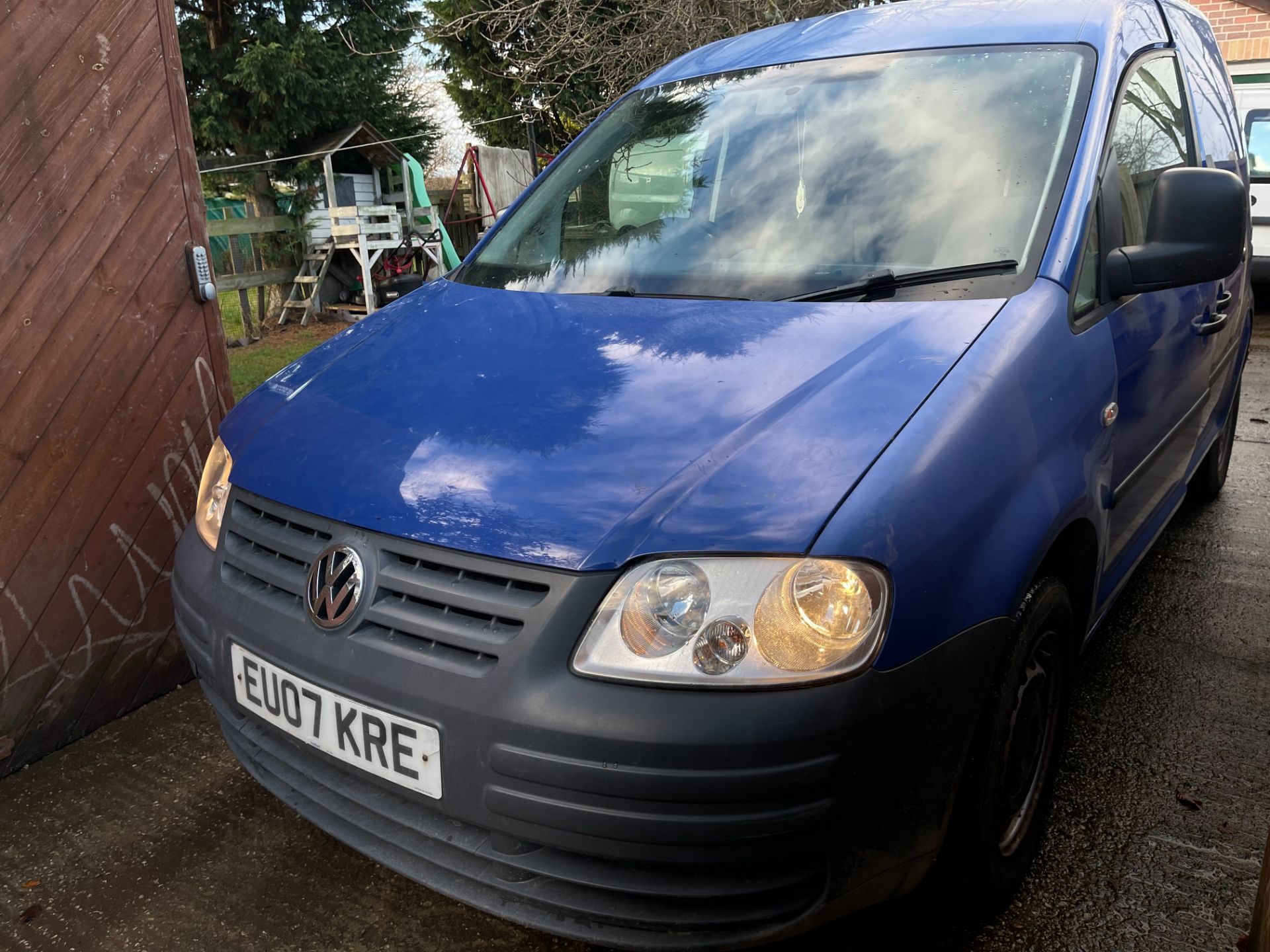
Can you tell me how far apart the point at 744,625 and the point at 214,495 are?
1.33m

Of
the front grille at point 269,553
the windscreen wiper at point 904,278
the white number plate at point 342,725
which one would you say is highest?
the windscreen wiper at point 904,278

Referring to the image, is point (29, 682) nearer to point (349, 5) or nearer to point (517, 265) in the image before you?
point (517, 265)

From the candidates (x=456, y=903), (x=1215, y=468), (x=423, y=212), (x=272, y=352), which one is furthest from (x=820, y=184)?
(x=423, y=212)

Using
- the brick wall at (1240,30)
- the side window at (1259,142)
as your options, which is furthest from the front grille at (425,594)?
the brick wall at (1240,30)

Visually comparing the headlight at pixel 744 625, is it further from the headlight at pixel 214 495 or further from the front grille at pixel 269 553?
the headlight at pixel 214 495

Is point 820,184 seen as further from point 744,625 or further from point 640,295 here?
point 744,625

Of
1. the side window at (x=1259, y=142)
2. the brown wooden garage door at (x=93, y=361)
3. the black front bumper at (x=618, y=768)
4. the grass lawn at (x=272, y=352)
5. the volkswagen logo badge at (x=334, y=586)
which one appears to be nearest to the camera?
the black front bumper at (x=618, y=768)

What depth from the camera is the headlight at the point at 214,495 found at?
2197 millimetres

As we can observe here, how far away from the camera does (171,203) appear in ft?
10.2

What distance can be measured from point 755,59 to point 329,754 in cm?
236

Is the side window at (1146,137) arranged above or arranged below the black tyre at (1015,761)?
above

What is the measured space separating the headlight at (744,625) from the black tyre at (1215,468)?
10.8 ft

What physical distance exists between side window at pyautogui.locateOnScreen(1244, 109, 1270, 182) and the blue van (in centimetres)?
777

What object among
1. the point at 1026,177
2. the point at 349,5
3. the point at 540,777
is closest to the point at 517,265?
the point at 1026,177
